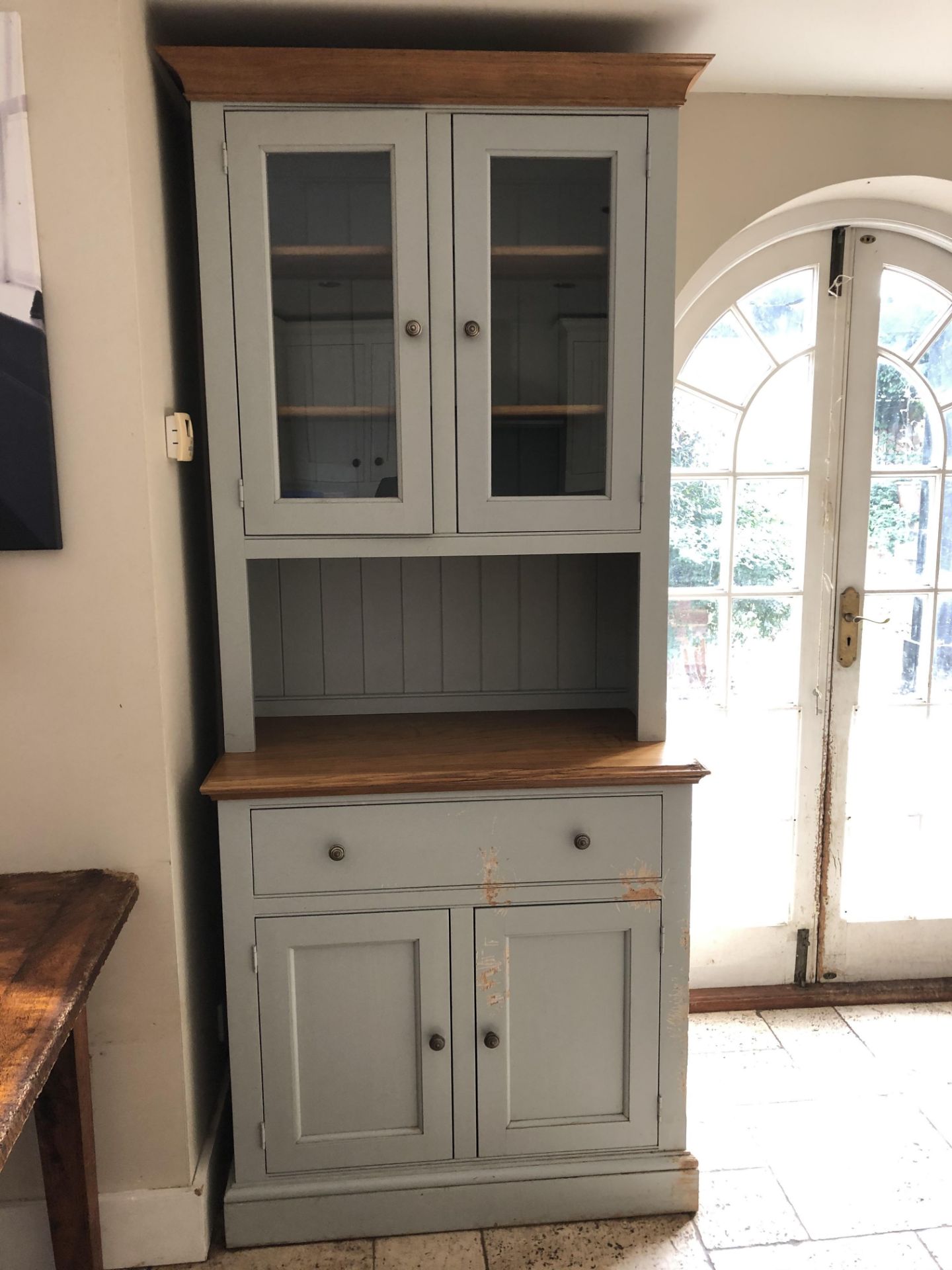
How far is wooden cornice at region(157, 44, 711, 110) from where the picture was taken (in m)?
1.67

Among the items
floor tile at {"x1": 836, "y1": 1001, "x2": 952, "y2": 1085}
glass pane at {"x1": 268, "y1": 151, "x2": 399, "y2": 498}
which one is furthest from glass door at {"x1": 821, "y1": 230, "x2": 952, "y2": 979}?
glass pane at {"x1": 268, "y1": 151, "x2": 399, "y2": 498}

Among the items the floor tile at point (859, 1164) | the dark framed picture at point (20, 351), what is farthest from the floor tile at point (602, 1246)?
the dark framed picture at point (20, 351)

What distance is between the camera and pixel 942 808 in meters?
2.67

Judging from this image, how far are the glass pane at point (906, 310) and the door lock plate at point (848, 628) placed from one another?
65cm

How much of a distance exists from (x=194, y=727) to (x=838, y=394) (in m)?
1.81

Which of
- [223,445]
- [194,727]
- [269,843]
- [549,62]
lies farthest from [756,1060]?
[549,62]

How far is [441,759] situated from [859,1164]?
1.31 m

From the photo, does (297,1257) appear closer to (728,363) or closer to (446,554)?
(446,554)

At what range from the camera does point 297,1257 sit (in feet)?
6.01

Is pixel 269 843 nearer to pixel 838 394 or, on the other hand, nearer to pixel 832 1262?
pixel 832 1262

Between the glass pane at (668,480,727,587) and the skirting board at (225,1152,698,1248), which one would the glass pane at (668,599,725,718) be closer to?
the glass pane at (668,480,727,587)

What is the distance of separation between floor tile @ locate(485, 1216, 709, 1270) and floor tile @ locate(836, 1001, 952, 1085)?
0.82 meters

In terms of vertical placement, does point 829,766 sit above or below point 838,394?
below

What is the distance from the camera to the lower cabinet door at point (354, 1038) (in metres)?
1.82
